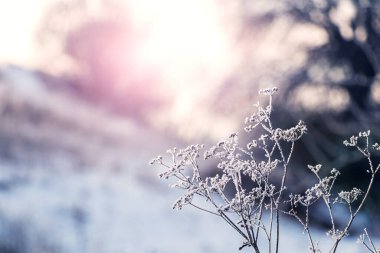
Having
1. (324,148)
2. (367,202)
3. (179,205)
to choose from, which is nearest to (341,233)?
(179,205)

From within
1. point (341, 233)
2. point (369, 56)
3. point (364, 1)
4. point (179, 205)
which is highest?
point (364, 1)

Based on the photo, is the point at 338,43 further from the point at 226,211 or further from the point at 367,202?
the point at 226,211

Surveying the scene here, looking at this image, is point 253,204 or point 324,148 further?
point 324,148

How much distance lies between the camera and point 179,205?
4355 mm

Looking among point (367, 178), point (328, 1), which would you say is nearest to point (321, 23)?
point (328, 1)

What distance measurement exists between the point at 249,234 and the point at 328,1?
6821 mm

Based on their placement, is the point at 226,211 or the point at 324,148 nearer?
the point at 226,211

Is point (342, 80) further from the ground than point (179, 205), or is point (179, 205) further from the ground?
point (342, 80)

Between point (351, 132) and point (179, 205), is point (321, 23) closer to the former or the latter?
point (351, 132)

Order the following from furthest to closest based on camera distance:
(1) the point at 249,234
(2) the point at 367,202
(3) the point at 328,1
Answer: (2) the point at 367,202
(3) the point at 328,1
(1) the point at 249,234

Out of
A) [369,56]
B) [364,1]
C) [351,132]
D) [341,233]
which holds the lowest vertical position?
[341,233]

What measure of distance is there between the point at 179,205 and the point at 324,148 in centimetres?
656

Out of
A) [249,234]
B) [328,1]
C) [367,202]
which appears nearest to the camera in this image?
[249,234]

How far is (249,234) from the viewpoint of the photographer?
4.29 metres
